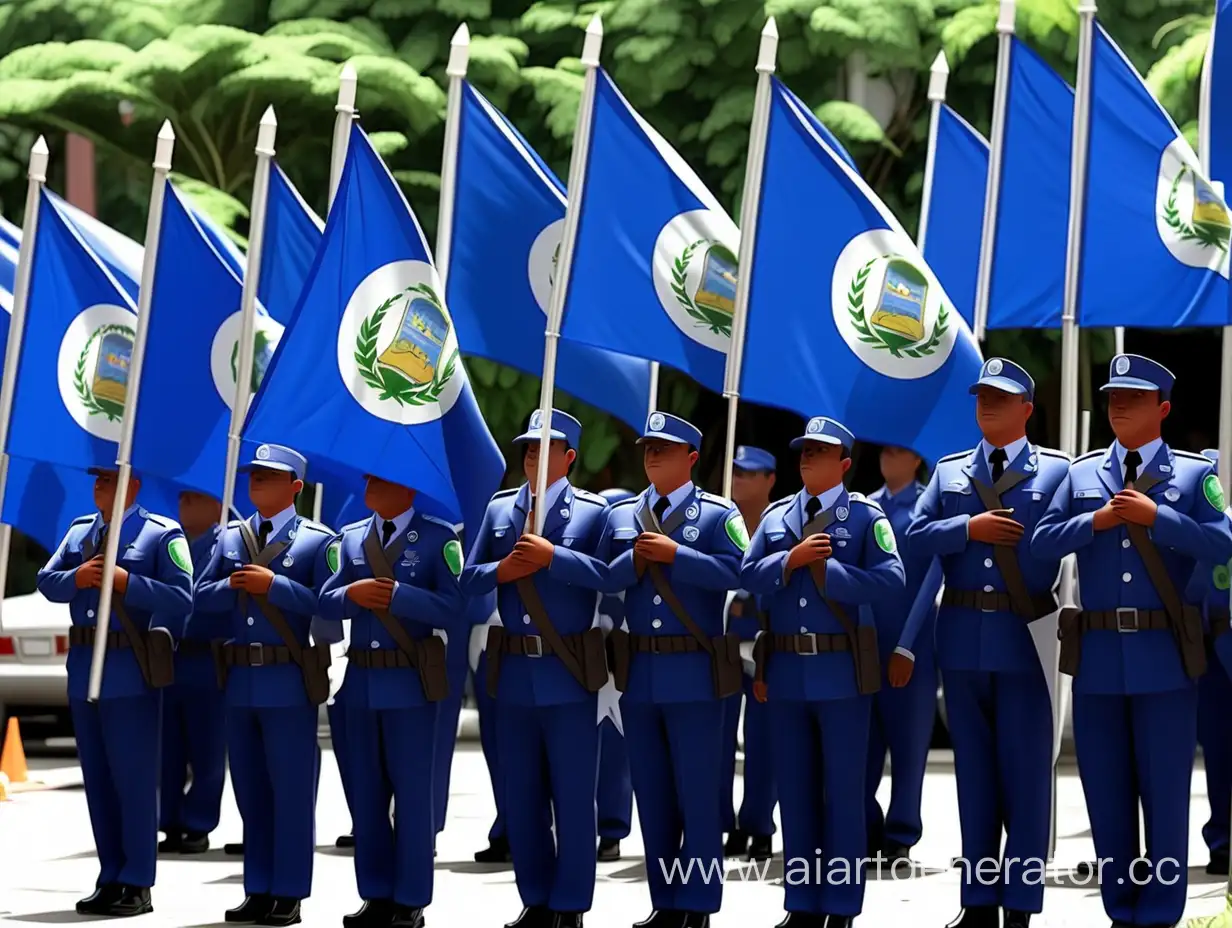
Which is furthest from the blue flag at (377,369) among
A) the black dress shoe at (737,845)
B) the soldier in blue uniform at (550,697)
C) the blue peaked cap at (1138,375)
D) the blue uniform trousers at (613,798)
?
the black dress shoe at (737,845)

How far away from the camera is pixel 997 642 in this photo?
9453 mm

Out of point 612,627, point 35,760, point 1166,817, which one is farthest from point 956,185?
point 35,760

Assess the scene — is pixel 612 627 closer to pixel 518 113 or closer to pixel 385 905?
pixel 385 905

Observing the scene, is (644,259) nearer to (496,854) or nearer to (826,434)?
(826,434)

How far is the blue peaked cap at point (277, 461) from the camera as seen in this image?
10.5m

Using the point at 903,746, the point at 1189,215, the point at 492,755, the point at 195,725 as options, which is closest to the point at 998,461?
the point at 1189,215

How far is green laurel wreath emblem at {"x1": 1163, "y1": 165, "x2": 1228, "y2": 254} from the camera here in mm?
10664

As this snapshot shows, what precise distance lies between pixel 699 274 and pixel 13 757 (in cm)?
713

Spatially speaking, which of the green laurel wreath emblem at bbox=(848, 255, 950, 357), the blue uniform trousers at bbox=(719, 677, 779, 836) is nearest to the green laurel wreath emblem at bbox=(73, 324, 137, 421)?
the blue uniform trousers at bbox=(719, 677, 779, 836)

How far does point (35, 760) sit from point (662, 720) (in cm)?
918

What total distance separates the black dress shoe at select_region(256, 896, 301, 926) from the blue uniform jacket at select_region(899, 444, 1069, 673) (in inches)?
110

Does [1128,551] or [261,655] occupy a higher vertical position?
[1128,551]

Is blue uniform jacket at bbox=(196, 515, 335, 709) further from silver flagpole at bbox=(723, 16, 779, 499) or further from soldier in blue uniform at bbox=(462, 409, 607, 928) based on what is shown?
silver flagpole at bbox=(723, 16, 779, 499)

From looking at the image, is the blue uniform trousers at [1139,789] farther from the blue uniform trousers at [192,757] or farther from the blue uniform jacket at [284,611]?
the blue uniform trousers at [192,757]
